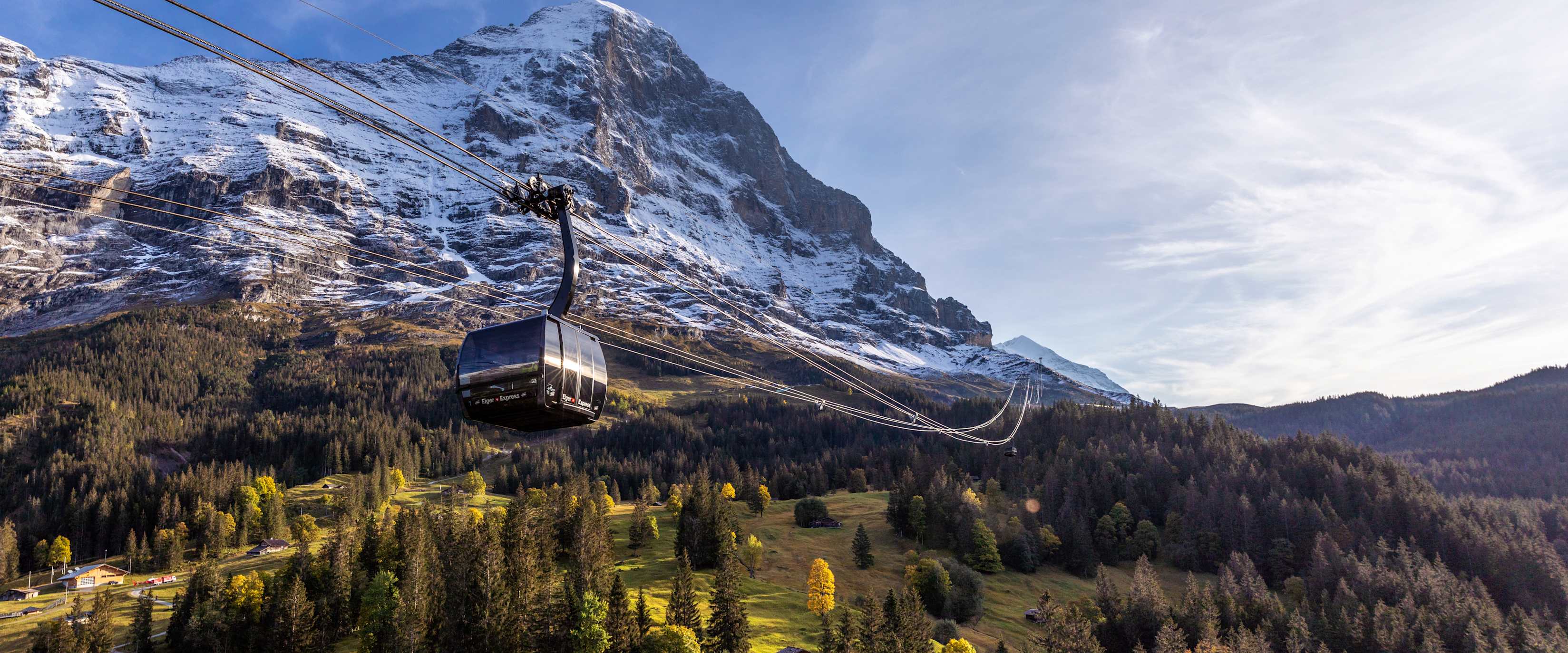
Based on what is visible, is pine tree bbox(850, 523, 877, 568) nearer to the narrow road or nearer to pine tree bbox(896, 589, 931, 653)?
pine tree bbox(896, 589, 931, 653)

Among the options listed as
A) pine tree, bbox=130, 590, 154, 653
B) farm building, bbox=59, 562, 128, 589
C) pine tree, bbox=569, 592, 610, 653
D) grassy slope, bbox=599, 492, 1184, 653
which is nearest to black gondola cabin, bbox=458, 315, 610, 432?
pine tree, bbox=569, 592, 610, 653

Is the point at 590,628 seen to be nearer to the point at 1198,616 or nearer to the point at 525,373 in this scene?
the point at 525,373

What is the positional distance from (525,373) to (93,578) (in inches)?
5255

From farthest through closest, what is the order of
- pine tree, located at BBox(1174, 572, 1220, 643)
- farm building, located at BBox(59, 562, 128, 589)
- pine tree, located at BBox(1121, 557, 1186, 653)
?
farm building, located at BBox(59, 562, 128, 589), pine tree, located at BBox(1121, 557, 1186, 653), pine tree, located at BBox(1174, 572, 1220, 643)

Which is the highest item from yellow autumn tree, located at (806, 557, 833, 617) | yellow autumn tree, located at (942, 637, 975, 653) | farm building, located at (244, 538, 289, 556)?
farm building, located at (244, 538, 289, 556)

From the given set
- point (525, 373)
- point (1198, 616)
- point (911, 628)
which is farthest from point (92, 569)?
point (1198, 616)

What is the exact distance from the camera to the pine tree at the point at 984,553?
121 m

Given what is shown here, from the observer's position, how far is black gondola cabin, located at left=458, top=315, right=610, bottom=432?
24.8 metres

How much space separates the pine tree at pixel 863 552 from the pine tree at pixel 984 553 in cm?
1565

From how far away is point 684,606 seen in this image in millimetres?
77188

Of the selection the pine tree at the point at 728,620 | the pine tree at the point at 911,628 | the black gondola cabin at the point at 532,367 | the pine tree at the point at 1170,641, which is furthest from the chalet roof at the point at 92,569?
the pine tree at the point at 1170,641

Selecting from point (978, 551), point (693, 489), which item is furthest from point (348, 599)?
point (978, 551)

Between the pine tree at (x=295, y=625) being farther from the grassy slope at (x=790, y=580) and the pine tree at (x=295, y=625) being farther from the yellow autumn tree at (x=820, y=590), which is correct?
the yellow autumn tree at (x=820, y=590)

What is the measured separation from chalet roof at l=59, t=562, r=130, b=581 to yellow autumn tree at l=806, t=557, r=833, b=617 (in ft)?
346
